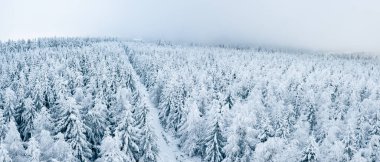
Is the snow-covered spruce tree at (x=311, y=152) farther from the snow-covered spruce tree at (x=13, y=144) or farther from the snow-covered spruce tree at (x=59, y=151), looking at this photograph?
the snow-covered spruce tree at (x=13, y=144)

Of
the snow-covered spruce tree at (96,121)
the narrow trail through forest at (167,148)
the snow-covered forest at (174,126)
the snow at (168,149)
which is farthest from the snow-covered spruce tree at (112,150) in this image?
the snow at (168,149)

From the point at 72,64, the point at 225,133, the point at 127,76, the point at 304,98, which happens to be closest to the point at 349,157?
the point at 225,133

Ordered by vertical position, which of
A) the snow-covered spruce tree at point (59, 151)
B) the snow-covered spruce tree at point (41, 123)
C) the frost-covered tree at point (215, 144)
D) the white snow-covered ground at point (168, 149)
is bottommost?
the white snow-covered ground at point (168, 149)

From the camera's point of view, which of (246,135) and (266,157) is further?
(246,135)

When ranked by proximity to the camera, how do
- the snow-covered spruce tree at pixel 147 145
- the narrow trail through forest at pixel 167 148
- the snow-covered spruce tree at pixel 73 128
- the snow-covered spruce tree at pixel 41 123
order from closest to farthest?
the snow-covered spruce tree at pixel 73 128 < the snow-covered spruce tree at pixel 41 123 < the snow-covered spruce tree at pixel 147 145 < the narrow trail through forest at pixel 167 148

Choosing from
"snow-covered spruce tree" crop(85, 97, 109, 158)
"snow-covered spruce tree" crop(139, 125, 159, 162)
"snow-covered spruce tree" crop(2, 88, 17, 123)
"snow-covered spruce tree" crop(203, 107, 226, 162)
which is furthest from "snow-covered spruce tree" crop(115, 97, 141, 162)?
"snow-covered spruce tree" crop(2, 88, 17, 123)

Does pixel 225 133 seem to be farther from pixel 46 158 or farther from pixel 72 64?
pixel 72 64
